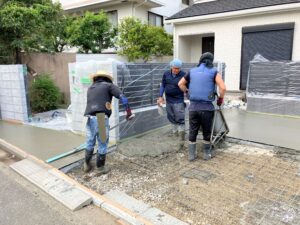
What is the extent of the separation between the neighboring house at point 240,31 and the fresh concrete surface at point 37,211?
27.8ft

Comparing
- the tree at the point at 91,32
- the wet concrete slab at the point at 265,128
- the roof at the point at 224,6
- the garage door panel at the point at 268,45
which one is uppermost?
the roof at the point at 224,6

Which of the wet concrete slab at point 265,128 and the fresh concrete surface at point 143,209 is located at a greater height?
the wet concrete slab at point 265,128

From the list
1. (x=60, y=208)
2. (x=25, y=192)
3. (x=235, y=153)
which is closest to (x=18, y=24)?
(x=25, y=192)

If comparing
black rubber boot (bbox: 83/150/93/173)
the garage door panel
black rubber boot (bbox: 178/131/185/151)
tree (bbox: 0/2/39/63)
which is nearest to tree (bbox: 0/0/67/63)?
tree (bbox: 0/2/39/63)

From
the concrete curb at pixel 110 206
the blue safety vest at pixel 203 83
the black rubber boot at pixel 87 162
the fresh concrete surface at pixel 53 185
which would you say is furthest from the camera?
the blue safety vest at pixel 203 83

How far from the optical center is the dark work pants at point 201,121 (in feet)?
13.2

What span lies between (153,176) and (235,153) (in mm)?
1621

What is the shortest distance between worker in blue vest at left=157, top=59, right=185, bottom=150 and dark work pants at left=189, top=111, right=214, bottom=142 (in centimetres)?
63

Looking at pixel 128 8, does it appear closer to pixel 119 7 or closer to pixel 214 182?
pixel 119 7

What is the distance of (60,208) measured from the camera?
9.60 ft

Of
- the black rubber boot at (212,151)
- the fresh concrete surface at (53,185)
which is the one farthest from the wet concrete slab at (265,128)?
the fresh concrete surface at (53,185)

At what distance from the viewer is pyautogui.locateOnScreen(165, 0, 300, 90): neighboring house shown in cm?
865

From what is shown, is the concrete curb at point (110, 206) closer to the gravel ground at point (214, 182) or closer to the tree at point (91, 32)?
the gravel ground at point (214, 182)

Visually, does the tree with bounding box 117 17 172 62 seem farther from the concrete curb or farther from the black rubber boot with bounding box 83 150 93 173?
the concrete curb
